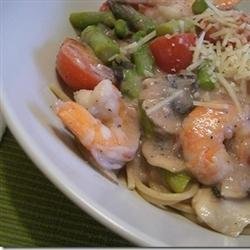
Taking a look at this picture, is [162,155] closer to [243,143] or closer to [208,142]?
[208,142]

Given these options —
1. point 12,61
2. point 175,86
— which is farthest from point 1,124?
point 175,86

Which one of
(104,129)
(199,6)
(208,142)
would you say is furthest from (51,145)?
(199,6)

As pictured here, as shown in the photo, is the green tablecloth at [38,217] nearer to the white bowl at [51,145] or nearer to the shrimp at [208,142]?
the white bowl at [51,145]

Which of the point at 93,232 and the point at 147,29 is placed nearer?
the point at 93,232

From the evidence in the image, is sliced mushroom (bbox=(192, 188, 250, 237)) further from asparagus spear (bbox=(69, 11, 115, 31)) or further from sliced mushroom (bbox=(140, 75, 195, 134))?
asparagus spear (bbox=(69, 11, 115, 31))

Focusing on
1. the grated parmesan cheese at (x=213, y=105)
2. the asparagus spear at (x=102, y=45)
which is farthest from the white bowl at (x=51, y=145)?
the grated parmesan cheese at (x=213, y=105)

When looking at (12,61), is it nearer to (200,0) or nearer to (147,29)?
(147,29)

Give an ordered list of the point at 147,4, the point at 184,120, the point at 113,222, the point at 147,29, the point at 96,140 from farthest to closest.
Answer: the point at 147,4 < the point at 147,29 < the point at 184,120 < the point at 96,140 < the point at 113,222
